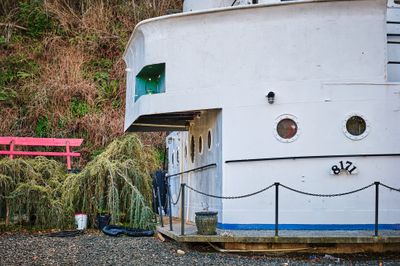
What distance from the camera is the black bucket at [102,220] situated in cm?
1516

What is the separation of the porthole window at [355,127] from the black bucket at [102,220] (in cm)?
668

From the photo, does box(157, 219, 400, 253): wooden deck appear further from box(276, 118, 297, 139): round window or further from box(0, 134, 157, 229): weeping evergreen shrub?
box(0, 134, 157, 229): weeping evergreen shrub

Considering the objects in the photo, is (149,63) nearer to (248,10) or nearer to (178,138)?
(248,10)

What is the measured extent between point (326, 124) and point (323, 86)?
0.63 metres

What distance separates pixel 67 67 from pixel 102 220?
43.5ft

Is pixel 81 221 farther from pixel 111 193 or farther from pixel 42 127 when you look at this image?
pixel 42 127

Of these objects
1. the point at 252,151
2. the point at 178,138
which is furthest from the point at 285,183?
the point at 178,138

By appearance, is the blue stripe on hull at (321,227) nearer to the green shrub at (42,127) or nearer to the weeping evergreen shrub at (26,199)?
the weeping evergreen shrub at (26,199)

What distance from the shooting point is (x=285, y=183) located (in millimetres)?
10703

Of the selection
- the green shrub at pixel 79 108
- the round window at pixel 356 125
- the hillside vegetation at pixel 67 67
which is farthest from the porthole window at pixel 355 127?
the green shrub at pixel 79 108

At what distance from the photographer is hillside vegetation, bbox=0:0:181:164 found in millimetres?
25141

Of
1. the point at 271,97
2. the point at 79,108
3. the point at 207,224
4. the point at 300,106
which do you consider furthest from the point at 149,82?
the point at 79,108

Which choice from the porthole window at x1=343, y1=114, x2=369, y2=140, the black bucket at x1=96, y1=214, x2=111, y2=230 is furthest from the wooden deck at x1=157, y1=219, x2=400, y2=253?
the black bucket at x1=96, y1=214, x2=111, y2=230

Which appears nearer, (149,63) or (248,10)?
(248,10)
